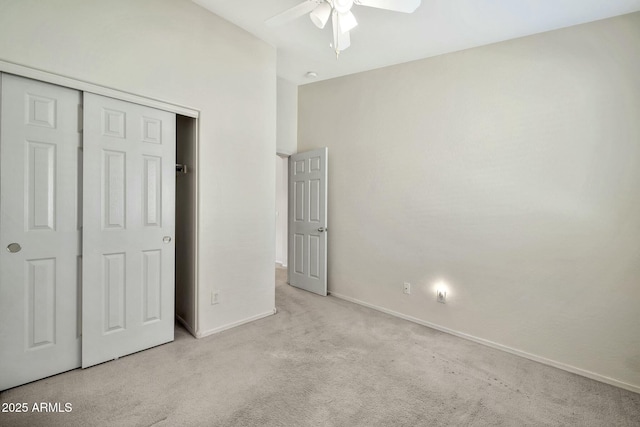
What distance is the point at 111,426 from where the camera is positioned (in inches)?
62.6

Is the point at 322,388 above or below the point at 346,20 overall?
below

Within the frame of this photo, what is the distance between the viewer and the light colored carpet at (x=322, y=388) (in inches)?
67.2

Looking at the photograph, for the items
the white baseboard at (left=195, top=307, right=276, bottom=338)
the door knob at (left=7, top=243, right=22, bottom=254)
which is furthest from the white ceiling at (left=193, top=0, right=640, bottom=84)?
the white baseboard at (left=195, top=307, right=276, bottom=338)

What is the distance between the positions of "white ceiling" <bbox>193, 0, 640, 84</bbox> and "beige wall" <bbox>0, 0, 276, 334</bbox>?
0.27 metres

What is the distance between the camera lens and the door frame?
181 cm

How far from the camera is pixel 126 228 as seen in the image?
2.28 meters

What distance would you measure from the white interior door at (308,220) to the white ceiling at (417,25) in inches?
48.1

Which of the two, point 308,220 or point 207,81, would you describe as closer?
point 207,81

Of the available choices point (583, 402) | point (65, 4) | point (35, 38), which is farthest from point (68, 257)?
point (583, 402)

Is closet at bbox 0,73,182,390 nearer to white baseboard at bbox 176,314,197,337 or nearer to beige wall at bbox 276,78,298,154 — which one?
white baseboard at bbox 176,314,197,337

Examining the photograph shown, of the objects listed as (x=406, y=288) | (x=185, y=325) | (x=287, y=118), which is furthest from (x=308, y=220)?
(x=185, y=325)

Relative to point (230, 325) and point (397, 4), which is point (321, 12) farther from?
point (230, 325)

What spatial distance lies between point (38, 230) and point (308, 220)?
2.72m

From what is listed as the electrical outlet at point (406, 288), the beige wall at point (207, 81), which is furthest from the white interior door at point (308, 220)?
the electrical outlet at point (406, 288)
